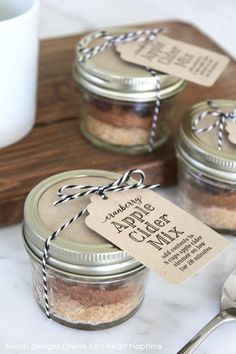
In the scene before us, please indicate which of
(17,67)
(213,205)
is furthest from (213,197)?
(17,67)

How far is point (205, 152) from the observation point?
602mm

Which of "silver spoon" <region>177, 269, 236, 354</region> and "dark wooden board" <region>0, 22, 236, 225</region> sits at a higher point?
"dark wooden board" <region>0, 22, 236, 225</region>

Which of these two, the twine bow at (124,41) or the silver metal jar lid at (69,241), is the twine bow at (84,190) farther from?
the twine bow at (124,41)

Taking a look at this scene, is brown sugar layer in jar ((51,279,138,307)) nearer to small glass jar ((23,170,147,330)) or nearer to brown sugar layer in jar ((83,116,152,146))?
small glass jar ((23,170,147,330))

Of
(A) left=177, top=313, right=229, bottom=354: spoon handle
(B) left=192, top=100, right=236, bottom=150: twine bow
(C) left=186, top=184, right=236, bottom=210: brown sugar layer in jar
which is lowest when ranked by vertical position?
(A) left=177, top=313, right=229, bottom=354: spoon handle

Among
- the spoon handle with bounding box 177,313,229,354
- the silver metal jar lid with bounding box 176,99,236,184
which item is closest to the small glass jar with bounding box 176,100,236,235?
the silver metal jar lid with bounding box 176,99,236,184

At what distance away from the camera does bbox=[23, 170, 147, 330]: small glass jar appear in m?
0.49

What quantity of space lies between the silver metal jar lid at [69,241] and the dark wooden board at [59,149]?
9 cm

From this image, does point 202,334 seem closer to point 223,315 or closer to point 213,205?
point 223,315

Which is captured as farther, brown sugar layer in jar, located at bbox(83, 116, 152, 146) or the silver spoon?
brown sugar layer in jar, located at bbox(83, 116, 152, 146)

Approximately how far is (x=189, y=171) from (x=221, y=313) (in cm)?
14

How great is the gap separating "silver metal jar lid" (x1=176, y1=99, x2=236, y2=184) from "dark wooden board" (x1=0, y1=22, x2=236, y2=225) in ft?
0.18

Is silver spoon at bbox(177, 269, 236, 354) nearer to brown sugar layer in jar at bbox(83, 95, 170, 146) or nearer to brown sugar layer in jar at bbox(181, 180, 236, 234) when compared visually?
brown sugar layer in jar at bbox(181, 180, 236, 234)

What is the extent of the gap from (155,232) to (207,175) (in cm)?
10
